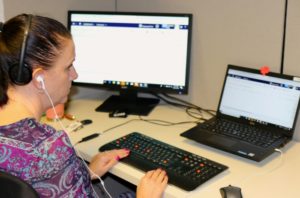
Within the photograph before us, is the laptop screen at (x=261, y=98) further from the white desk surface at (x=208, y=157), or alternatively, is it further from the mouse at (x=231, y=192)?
the mouse at (x=231, y=192)

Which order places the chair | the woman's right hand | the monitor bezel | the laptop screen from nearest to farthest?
the chair < the woman's right hand < the laptop screen < the monitor bezel

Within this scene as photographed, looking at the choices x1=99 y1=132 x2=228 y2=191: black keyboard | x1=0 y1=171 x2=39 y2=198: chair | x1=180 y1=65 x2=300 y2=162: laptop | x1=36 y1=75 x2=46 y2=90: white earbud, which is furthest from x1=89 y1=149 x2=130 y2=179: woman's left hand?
x1=0 y1=171 x2=39 y2=198: chair

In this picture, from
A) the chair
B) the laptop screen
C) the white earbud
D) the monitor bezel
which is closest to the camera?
the chair

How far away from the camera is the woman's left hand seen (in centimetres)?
139

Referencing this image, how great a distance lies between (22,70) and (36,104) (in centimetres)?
13

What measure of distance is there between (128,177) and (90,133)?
1.15 ft

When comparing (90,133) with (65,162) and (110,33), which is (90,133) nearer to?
(110,33)

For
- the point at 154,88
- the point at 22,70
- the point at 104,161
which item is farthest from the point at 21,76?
the point at 154,88

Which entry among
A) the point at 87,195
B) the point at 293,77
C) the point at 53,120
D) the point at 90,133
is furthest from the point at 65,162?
the point at 293,77

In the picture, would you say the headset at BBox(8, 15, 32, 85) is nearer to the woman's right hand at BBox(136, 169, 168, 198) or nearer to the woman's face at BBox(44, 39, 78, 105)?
the woman's face at BBox(44, 39, 78, 105)

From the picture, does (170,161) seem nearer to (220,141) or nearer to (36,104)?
(220,141)

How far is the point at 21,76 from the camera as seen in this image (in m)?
1.04

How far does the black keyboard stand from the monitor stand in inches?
12.2

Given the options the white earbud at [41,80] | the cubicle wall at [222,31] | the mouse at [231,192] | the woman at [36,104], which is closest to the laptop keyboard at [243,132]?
the cubicle wall at [222,31]
